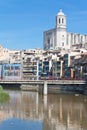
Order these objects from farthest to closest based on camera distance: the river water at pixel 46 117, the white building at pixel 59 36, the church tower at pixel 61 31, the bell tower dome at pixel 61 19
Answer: the bell tower dome at pixel 61 19 < the white building at pixel 59 36 < the church tower at pixel 61 31 < the river water at pixel 46 117

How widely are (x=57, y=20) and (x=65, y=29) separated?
3660mm

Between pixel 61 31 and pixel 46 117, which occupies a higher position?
pixel 61 31

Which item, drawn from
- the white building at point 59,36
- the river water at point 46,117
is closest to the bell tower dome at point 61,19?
the white building at point 59,36

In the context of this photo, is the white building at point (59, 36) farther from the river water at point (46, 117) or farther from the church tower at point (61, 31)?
the river water at point (46, 117)

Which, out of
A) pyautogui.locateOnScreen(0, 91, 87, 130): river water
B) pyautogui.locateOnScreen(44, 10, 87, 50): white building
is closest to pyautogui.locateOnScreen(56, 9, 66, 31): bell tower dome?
pyautogui.locateOnScreen(44, 10, 87, 50): white building

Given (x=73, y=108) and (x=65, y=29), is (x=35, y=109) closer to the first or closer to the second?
(x=73, y=108)

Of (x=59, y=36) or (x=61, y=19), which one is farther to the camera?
(x=61, y=19)

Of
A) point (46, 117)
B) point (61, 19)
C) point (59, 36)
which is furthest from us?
point (61, 19)

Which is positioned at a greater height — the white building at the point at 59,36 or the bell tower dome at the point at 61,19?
the bell tower dome at the point at 61,19

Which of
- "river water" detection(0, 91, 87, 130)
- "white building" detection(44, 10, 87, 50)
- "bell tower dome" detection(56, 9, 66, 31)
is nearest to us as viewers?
"river water" detection(0, 91, 87, 130)

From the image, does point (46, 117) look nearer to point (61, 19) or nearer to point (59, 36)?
point (59, 36)

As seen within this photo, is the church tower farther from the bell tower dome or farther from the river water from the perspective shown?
the river water

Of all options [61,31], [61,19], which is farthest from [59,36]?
[61,19]

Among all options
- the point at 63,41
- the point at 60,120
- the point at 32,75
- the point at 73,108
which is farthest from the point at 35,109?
the point at 63,41
